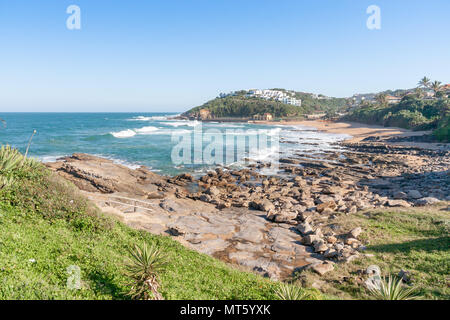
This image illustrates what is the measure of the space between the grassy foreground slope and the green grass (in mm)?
2483

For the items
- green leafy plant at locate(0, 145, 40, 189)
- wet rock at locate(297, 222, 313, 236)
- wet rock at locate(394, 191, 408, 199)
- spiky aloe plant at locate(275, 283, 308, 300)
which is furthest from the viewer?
wet rock at locate(394, 191, 408, 199)

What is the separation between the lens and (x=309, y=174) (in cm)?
2536

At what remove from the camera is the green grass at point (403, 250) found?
7.36 m

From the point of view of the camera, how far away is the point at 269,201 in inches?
659

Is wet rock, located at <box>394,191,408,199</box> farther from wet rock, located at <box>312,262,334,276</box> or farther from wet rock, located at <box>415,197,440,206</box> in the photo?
wet rock, located at <box>312,262,334,276</box>

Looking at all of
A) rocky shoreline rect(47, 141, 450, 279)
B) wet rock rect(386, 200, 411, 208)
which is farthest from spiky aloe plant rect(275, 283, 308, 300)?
wet rock rect(386, 200, 411, 208)

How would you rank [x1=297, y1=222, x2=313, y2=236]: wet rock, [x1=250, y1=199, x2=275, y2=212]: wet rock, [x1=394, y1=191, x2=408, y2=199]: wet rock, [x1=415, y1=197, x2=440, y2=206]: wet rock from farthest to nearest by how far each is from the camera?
[x1=394, y1=191, x2=408, y2=199]: wet rock → [x1=250, y1=199, x2=275, y2=212]: wet rock → [x1=415, y1=197, x2=440, y2=206]: wet rock → [x1=297, y1=222, x2=313, y2=236]: wet rock

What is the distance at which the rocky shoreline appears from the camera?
1052 cm

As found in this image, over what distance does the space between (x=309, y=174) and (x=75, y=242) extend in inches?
849

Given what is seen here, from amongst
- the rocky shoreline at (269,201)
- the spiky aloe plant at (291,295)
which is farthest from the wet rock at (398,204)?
the spiky aloe plant at (291,295)

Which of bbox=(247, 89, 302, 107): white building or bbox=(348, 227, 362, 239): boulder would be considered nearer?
bbox=(348, 227, 362, 239): boulder
